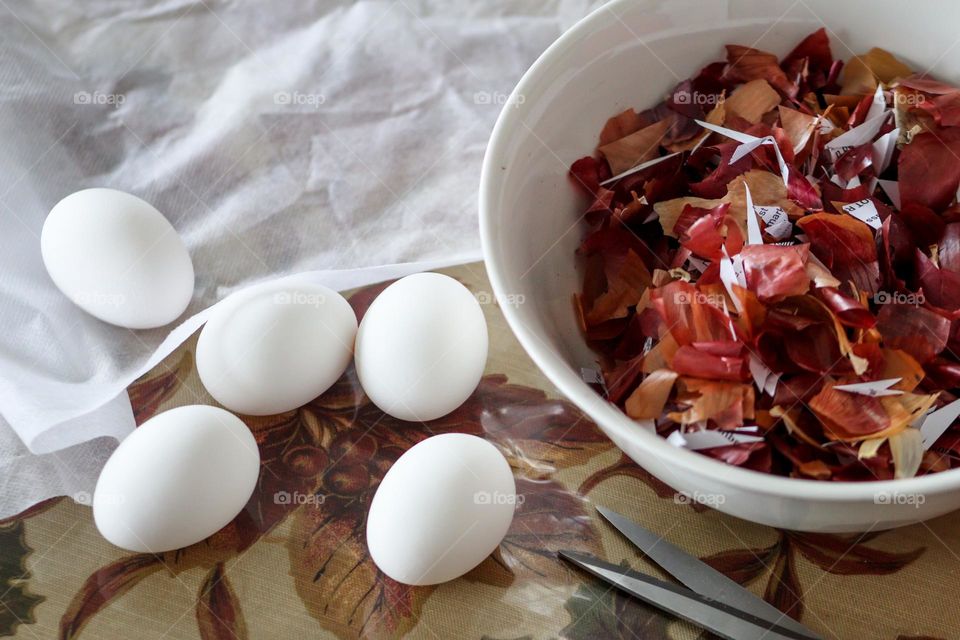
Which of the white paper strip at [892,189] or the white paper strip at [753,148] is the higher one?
the white paper strip at [753,148]

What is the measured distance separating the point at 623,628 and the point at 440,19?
2.55ft

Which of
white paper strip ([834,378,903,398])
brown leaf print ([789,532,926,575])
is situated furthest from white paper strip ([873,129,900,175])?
brown leaf print ([789,532,926,575])

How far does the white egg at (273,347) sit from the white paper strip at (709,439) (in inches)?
13.6

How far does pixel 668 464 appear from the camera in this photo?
651 millimetres

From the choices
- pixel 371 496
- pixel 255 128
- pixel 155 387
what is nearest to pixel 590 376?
pixel 371 496

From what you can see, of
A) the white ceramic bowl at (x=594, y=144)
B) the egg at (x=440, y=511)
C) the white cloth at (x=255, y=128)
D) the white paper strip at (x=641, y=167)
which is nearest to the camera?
the white ceramic bowl at (x=594, y=144)

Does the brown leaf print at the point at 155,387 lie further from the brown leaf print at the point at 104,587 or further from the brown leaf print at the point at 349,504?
the brown leaf print at the point at 104,587

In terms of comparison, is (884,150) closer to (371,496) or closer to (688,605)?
(688,605)

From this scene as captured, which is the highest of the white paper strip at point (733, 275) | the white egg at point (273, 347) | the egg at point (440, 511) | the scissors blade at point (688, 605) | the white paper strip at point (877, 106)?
the white paper strip at point (877, 106)

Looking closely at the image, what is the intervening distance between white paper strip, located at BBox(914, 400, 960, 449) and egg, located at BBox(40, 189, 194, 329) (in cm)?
72

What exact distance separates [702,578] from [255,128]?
74 centimetres

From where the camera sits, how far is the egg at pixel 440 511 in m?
0.74

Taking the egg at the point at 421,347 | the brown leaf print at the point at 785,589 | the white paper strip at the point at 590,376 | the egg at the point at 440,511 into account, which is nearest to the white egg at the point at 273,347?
the egg at the point at 421,347

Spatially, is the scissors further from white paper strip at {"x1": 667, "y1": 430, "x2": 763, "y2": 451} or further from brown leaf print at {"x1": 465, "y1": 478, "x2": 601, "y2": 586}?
white paper strip at {"x1": 667, "y1": 430, "x2": 763, "y2": 451}
